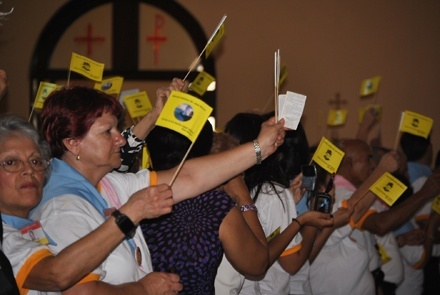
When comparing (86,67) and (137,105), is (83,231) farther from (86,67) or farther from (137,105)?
(137,105)

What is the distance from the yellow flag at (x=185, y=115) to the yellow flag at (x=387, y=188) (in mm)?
1603

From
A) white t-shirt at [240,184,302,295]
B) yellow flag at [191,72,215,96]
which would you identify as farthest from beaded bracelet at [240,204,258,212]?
yellow flag at [191,72,215,96]

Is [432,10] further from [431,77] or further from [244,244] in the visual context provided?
[244,244]

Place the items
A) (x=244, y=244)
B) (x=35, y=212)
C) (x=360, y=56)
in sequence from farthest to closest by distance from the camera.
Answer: (x=360, y=56)
(x=244, y=244)
(x=35, y=212)

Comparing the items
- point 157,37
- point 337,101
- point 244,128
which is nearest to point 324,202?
point 244,128

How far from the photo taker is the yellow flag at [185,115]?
1821mm

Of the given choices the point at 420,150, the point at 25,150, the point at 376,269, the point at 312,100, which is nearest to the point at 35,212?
the point at 25,150

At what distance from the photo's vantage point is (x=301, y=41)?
6637 mm

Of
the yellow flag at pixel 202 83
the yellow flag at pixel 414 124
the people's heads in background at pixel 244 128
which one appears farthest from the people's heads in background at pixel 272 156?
the yellow flag at pixel 202 83

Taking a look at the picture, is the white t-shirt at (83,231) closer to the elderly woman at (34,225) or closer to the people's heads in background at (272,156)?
the elderly woman at (34,225)

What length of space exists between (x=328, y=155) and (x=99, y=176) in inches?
45.7

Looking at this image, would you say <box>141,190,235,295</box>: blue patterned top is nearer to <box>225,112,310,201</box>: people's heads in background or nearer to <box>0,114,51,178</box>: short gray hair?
<box>0,114,51,178</box>: short gray hair

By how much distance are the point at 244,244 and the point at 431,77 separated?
16.2 ft

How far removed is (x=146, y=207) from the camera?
172cm
